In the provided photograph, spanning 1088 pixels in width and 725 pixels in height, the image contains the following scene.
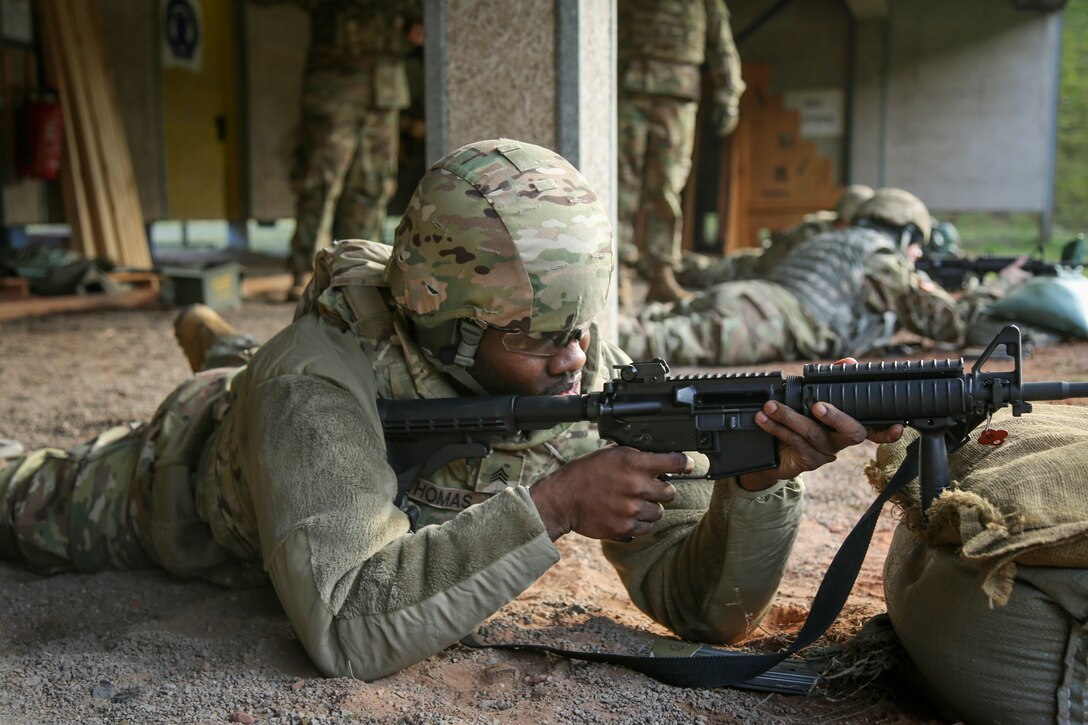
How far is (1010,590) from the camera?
1.70m

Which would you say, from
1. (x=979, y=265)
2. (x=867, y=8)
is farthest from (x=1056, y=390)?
(x=867, y=8)

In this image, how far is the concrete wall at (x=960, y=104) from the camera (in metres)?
12.4

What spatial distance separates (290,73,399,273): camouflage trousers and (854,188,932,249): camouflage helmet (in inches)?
143

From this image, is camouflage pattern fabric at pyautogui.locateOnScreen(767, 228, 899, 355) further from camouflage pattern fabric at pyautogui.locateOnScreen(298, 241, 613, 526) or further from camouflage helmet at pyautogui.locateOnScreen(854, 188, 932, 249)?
camouflage pattern fabric at pyautogui.locateOnScreen(298, 241, 613, 526)

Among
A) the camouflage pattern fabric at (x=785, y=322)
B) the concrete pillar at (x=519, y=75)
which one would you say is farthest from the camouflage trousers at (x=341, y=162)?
the concrete pillar at (x=519, y=75)

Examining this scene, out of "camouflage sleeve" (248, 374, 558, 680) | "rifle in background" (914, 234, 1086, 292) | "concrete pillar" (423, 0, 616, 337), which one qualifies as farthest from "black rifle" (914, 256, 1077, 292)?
"camouflage sleeve" (248, 374, 558, 680)

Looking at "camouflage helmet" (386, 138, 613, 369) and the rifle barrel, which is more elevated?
"camouflage helmet" (386, 138, 613, 369)

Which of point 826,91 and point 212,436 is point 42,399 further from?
point 826,91

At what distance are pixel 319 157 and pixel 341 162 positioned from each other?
156 millimetres

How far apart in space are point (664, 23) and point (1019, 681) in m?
6.62

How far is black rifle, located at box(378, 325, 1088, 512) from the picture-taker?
1.83 m

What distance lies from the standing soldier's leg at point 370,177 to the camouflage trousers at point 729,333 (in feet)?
10.9

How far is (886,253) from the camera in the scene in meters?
5.93

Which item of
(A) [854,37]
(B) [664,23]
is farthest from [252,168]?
(A) [854,37]
